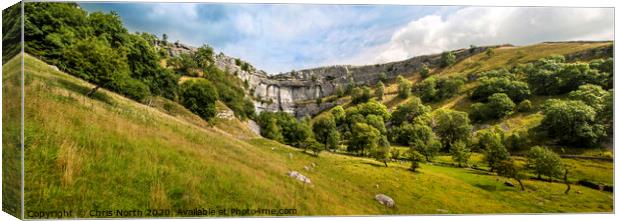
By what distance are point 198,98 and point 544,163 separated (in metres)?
24.0

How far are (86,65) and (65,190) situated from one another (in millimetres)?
8615

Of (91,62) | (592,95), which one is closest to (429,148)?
(592,95)

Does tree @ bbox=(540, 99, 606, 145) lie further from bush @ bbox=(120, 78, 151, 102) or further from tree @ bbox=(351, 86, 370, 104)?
tree @ bbox=(351, 86, 370, 104)

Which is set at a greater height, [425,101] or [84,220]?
[425,101]

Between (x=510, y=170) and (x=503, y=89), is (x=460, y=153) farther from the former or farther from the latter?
(x=503, y=89)

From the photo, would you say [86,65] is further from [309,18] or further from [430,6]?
[430,6]

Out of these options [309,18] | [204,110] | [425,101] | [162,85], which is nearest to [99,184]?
[309,18]

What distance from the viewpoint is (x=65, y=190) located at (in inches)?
358

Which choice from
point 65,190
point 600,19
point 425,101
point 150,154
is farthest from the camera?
point 425,101

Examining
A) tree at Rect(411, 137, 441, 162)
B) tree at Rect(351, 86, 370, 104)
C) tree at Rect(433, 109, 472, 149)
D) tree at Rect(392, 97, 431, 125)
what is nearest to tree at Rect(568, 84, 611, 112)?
tree at Rect(433, 109, 472, 149)

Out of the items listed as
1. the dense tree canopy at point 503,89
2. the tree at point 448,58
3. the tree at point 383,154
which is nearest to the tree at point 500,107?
the dense tree canopy at point 503,89

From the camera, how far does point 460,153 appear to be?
19.8 meters

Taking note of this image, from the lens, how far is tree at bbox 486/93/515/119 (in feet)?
80.7

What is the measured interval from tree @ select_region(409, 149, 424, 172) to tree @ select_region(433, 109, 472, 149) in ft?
9.90
